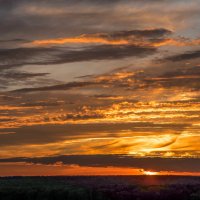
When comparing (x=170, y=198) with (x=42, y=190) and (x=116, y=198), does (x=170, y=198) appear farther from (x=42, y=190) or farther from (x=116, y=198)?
(x=42, y=190)

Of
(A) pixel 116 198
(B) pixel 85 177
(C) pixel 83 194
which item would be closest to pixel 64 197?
(C) pixel 83 194

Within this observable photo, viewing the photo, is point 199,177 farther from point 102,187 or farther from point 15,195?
point 15,195

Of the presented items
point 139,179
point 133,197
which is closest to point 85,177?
point 139,179

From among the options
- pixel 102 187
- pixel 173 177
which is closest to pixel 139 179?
pixel 173 177

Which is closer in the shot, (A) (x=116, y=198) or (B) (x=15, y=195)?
(A) (x=116, y=198)

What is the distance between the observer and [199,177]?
11931 cm

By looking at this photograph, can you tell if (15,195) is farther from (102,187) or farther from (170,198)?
(170,198)

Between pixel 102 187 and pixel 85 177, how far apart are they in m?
33.3

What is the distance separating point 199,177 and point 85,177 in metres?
23.6

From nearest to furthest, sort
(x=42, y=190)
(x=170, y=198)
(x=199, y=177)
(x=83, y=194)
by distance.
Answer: (x=170, y=198) < (x=83, y=194) < (x=42, y=190) < (x=199, y=177)

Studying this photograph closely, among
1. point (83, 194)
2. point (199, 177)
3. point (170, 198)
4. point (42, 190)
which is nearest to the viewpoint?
point (170, 198)

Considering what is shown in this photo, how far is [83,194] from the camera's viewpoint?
86.6 m

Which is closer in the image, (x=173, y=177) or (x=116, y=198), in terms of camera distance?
(x=116, y=198)

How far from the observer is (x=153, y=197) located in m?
80.8
